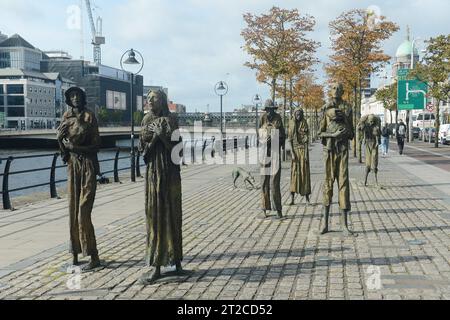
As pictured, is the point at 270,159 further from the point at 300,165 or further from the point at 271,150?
the point at 300,165

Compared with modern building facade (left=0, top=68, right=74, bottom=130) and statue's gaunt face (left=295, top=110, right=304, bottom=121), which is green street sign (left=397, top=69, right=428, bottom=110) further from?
modern building facade (left=0, top=68, right=74, bottom=130)

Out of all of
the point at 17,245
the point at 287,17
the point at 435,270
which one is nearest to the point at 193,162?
the point at 287,17

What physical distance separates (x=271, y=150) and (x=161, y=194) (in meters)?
4.74

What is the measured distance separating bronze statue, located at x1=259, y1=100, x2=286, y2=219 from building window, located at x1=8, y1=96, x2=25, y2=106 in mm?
110606

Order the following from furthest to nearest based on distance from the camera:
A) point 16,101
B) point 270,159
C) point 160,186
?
point 16,101
point 270,159
point 160,186

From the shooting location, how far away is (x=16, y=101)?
112750mm

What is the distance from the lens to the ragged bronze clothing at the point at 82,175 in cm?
662

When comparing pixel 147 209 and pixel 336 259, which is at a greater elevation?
pixel 147 209

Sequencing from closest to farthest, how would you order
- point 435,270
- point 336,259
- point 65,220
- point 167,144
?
point 167,144, point 435,270, point 336,259, point 65,220

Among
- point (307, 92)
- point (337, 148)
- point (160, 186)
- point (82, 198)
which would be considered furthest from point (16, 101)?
point (160, 186)

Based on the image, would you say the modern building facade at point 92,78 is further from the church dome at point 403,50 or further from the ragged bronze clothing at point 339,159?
the ragged bronze clothing at point 339,159

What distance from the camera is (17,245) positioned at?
26.7ft

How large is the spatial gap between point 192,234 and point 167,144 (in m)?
3.42
